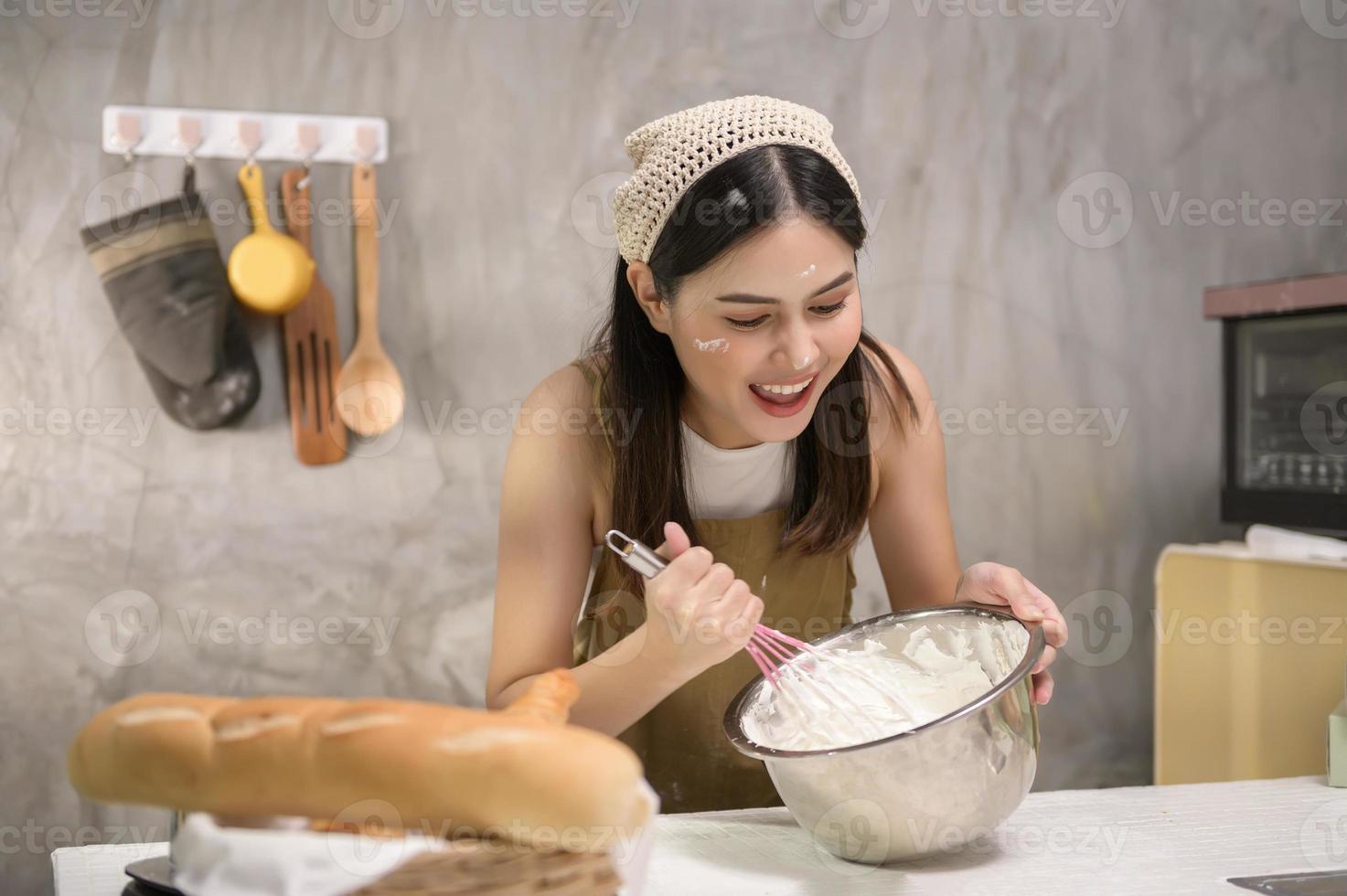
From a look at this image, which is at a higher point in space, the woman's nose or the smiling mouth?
the woman's nose

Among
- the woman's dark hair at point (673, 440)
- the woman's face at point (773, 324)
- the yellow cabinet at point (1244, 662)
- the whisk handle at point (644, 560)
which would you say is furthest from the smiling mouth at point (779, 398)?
the yellow cabinet at point (1244, 662)

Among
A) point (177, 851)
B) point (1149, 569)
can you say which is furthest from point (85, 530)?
point (1149, 569)

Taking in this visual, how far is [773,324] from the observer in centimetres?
116

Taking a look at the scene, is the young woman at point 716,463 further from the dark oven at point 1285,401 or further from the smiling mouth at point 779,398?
the dark oven at point 1285,401

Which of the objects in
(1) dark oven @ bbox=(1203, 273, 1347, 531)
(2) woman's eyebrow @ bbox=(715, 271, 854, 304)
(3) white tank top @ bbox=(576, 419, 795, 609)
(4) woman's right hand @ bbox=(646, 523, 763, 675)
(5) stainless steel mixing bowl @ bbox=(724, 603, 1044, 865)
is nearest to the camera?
(5) stainless steel mixing bowl @ bbox=(724, 603, 1044, 865)

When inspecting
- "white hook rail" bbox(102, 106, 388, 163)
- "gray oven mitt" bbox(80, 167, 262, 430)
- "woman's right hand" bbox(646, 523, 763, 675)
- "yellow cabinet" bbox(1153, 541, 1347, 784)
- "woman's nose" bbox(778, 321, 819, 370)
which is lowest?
"yellow cabinet" bbox(1153, 541, 1347, 784)

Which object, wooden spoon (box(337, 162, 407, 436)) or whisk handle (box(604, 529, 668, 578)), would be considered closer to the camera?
whisk handle (box(604, 529, 668, 578))

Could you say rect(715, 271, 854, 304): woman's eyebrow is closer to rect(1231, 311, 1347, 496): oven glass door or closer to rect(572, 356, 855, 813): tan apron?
rect(572, 356, 855, 813): tan apron

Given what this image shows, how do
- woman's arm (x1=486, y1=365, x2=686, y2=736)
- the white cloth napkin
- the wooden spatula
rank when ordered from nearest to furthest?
the white cloth napkin
woman's arm (x1=486, y1=365, x2=686, y2=736)
the wooden spatula

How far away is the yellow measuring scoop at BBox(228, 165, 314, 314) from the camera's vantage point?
6.89ft

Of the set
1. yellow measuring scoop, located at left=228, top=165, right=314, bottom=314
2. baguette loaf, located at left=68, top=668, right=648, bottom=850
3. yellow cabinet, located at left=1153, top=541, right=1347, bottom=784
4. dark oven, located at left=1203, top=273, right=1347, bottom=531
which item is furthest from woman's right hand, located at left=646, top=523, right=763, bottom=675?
dark oven, located at left=1203, top=273, right=1347, bottom=531

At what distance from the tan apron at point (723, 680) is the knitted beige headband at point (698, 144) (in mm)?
393

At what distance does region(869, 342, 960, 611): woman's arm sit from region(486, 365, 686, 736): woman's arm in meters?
0.37

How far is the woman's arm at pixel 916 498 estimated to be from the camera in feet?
4.74
